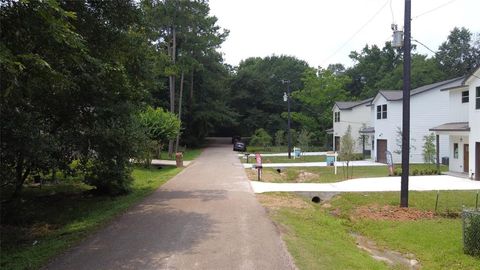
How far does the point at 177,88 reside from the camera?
57.4 metres

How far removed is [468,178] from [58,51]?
69.0ft

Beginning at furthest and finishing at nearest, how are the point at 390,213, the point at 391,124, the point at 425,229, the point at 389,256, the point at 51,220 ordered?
the point at 391,124
the point at 390,213
the point at 51,220
the point at 425,229
the point at 389,256

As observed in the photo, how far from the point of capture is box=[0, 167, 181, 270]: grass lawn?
27.3ft

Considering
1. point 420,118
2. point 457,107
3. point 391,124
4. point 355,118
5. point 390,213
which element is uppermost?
point 355,118

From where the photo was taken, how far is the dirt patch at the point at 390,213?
1303 centimetres

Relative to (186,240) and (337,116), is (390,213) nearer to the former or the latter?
(186,240)

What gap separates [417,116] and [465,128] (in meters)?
10.3

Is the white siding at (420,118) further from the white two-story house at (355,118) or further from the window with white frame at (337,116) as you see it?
the window with white frame at (337,116)

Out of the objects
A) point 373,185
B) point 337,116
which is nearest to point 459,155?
point 373,185

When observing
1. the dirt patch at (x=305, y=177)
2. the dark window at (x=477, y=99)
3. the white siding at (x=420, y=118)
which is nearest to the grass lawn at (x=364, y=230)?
the dirt patch at (x=305, y=177)

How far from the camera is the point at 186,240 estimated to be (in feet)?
29.7

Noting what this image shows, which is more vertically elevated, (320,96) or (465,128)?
(320,96)

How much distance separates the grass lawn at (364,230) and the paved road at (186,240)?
0.52m

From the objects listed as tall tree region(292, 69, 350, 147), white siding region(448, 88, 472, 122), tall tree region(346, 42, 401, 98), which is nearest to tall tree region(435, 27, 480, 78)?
tall tree region(346, 42, 401, 98)
